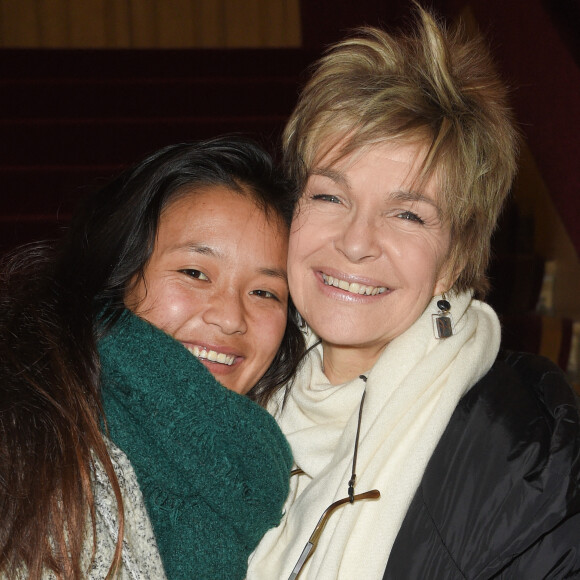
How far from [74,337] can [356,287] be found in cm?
57

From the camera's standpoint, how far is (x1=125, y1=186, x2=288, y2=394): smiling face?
1523 mm

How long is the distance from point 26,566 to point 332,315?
74 centimetres

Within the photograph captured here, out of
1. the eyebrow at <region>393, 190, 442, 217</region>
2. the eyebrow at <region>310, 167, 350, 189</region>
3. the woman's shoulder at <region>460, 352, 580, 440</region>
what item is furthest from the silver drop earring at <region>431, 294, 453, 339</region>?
the eyebrow at <region>310, 167, 350, 189</region>

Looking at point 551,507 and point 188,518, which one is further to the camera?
point 188,518

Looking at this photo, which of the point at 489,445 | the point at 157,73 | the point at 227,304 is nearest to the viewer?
the point at 489,445

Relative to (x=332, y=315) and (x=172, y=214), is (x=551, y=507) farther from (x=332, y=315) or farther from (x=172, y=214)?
(x=172, y=214)

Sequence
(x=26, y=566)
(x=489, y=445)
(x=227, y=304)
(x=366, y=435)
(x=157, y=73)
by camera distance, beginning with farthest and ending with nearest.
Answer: (x=157, y=73)
(x=227, y=304)
(x=366, y=435)
(x=489, y=445)
(x=26, y=566)

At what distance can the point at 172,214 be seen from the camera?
5.24 ft

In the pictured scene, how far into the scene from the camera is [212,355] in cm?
155

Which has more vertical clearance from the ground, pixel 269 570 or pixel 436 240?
pixel 436 240

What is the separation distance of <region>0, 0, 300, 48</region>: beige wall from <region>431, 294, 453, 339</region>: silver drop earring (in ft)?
18.3

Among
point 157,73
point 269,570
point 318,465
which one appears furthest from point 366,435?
point 157,73

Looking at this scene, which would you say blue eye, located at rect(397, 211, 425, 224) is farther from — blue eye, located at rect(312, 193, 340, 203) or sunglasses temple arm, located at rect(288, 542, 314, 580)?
sunglasses temple arm, located at rect(288, 542, 314, 580)

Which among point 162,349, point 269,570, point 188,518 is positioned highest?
point 162,349
